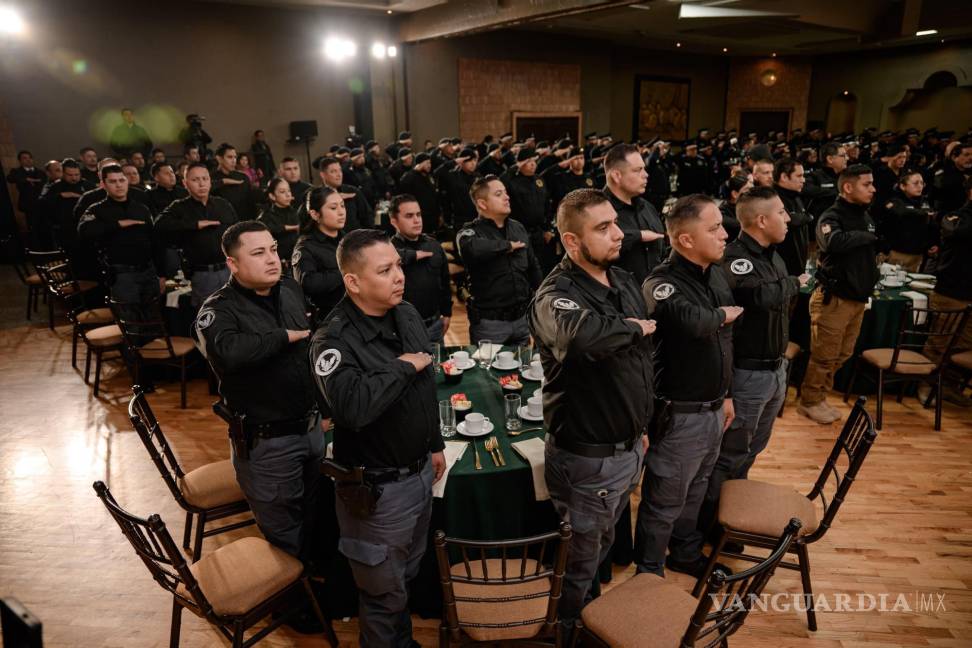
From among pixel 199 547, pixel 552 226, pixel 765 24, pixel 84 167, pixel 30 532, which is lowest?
pixel 30 532

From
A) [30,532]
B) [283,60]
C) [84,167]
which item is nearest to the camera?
[30,532]

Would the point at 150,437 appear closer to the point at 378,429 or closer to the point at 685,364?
the point at 378,429

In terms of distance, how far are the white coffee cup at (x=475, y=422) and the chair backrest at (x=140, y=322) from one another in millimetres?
3293

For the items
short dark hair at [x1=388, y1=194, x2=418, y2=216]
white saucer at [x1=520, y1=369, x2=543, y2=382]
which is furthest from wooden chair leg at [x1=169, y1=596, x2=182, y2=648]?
short dark hair at [x1=388, y1=194, x2=418, y2=216]

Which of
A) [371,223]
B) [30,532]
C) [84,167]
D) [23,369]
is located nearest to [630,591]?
[30,532]

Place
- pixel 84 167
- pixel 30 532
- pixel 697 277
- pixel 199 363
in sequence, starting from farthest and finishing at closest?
pixel 84 167 < pixel 199 363 < pixel 30 532 < pixel 697 277

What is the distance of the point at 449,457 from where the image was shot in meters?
2.70

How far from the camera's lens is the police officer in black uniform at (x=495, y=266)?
4.44m

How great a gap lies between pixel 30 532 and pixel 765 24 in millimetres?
15808

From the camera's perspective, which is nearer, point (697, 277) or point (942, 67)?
point (697, 277)

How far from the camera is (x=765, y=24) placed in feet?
44.2

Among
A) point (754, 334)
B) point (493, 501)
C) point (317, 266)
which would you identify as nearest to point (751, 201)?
point (754, 334)

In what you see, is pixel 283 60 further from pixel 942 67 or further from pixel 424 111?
pixel 942 67

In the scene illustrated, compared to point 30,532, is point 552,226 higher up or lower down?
higher up
